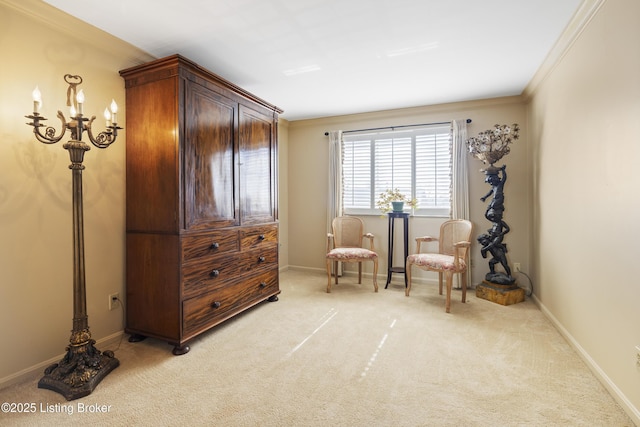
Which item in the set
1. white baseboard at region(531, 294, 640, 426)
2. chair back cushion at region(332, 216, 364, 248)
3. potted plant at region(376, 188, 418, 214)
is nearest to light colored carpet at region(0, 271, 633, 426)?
white baseboard at region(531, 294, 640, 426)

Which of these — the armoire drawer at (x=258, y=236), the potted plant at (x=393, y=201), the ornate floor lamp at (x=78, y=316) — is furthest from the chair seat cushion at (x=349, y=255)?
the ornate floor lamp at (x=78, y=316)

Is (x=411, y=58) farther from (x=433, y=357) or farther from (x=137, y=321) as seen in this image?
(x=137, y=321)

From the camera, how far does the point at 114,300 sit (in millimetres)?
2467

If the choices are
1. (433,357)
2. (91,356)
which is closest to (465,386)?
(433,357)

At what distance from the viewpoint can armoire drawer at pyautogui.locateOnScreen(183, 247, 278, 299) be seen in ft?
7.79

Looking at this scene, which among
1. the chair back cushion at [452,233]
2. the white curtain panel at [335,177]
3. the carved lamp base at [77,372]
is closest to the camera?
the carved lamp base at [77,372]

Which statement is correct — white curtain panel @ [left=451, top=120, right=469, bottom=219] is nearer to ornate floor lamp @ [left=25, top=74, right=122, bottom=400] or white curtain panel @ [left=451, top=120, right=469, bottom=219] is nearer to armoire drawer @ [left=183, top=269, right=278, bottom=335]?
armoire drawer @ [left=183, top=269, right=278, bottom=335]

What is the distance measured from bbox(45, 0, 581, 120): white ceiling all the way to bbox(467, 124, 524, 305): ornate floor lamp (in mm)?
639

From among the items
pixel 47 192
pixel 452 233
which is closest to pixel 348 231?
pixel 452 233

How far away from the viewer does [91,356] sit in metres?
1.98

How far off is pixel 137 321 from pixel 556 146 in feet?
13.4

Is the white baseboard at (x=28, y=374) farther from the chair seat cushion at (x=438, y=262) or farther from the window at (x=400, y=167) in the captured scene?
the window at (x=400, y=167)

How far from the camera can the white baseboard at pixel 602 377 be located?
159 cm

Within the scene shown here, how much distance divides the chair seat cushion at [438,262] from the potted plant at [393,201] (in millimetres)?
822
